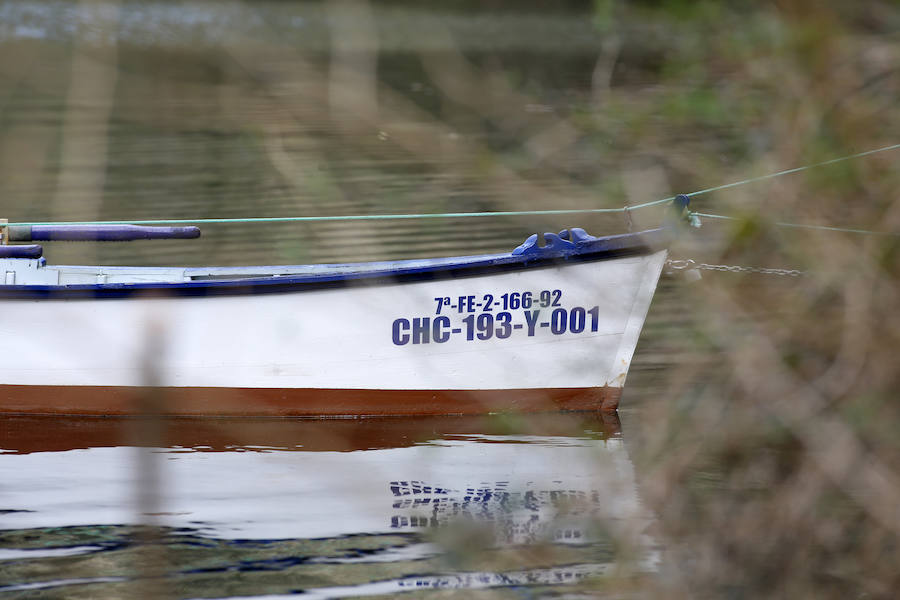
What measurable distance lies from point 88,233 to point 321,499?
10.0ft

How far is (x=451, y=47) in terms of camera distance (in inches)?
101

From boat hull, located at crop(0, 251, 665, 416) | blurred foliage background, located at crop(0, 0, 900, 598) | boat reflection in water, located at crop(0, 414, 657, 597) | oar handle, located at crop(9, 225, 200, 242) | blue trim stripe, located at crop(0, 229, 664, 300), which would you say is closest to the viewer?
blurred foliage background, located at crop(0, 0, 900, 598)

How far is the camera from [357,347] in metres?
8.73

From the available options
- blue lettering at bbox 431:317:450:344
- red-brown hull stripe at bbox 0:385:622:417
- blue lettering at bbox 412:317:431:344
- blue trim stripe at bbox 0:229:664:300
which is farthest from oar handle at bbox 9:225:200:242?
blue lettering at bbox 431:317:450:344

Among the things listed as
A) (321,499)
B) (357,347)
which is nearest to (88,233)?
A: (357,347)

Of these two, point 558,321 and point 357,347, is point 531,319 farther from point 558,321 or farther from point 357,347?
point 357,347

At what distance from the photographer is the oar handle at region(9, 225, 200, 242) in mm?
8680

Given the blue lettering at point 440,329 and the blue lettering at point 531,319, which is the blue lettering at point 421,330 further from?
the blue lettering at point 531,319

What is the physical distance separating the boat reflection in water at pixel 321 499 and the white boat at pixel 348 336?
0.63ft

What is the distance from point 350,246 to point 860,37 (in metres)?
12.2

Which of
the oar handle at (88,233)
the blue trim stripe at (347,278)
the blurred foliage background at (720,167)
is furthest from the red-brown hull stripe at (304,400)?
the blurred foliage background at (720,167)

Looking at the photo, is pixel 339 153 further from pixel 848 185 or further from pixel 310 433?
pixel 848 185

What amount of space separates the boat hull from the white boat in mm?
10

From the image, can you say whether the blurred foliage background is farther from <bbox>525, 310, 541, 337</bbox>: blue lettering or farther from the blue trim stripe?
<bbox>525, 310, 541, 337</bbox>: blue lettering
